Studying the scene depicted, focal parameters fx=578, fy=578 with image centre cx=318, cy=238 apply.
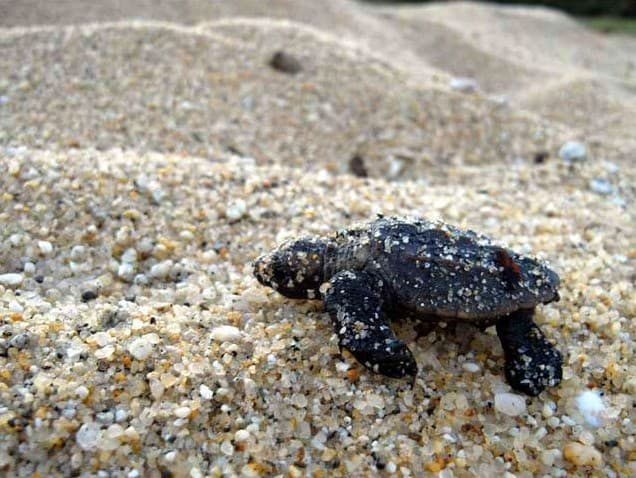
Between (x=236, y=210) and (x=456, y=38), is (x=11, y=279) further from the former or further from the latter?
(x=456, y=38)

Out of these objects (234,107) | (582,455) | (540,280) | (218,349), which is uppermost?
(540,280)

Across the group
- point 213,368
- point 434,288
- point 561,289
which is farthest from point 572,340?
point 213,368

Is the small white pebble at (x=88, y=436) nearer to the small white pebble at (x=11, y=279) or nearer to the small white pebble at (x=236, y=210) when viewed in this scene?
the small white pebble at (x=11, y=279)

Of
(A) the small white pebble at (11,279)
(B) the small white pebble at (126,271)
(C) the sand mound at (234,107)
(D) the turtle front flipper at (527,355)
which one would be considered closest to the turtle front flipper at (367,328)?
(D) the turtle front flipper at (527,355)

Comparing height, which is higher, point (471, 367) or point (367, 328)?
point (367, 328)

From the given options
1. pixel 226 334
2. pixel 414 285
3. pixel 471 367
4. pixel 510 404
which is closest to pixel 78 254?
pixel 226 334

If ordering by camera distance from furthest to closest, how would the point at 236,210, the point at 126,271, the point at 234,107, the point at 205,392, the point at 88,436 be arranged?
the point at 234,107 < the point at 236,210 < the point at 126,271 < the point at 205,392 < the point at 88,436
